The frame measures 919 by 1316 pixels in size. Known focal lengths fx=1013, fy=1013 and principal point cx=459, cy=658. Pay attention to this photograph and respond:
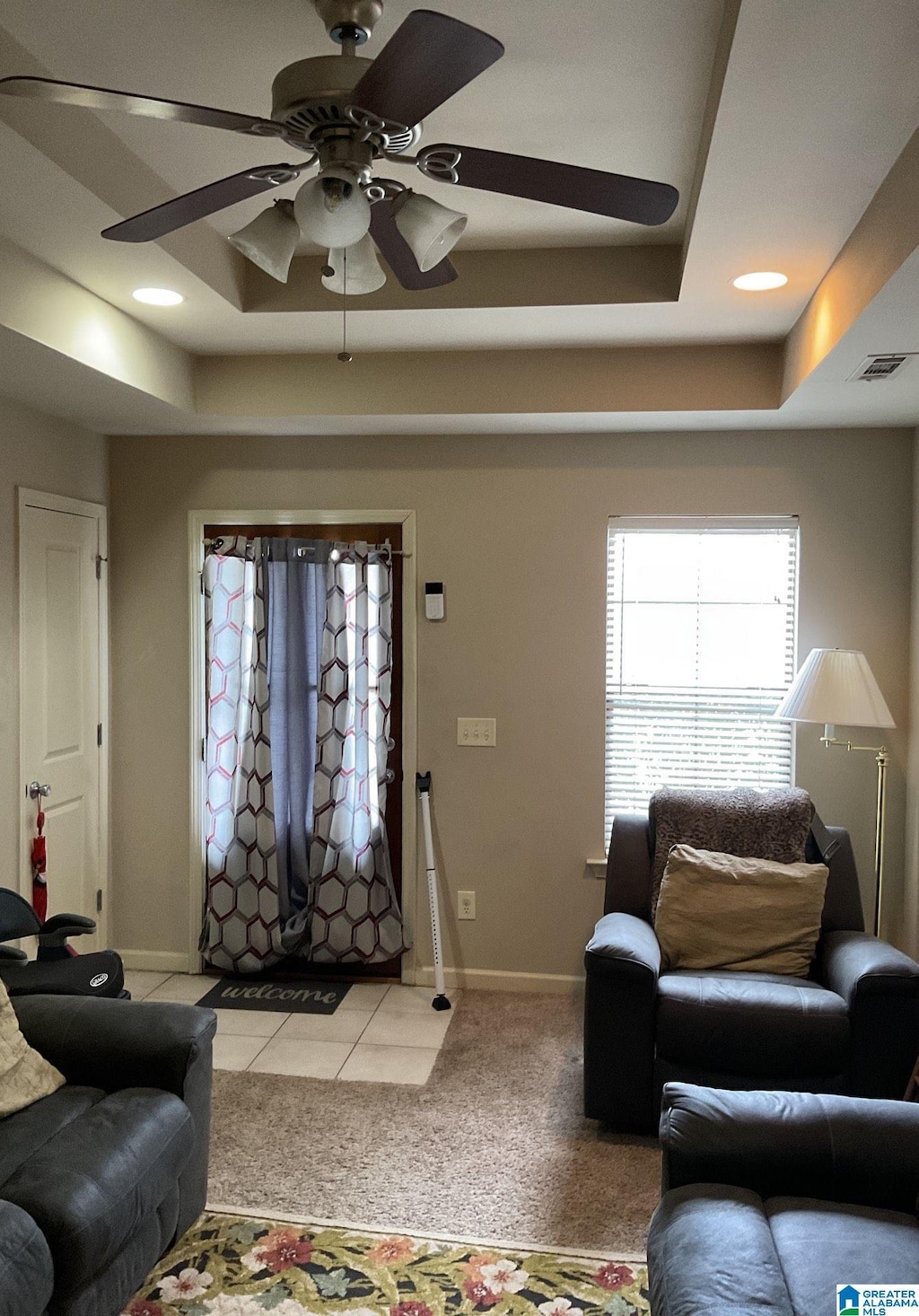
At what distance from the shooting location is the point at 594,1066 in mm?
3129

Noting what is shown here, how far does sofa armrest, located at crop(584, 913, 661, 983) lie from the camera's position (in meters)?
3.11

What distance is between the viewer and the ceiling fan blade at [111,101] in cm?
142

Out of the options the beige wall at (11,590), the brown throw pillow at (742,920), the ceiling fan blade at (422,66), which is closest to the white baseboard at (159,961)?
the beige wall at (11,590)

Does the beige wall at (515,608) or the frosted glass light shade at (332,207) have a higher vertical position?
the frosted glass light shade at (332,207)

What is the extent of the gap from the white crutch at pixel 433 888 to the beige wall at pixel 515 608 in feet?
0.33

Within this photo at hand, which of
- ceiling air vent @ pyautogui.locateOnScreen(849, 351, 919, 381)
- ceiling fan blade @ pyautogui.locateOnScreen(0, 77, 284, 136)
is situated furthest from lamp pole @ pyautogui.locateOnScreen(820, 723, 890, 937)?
ceiling fan blade @ pyautogui.locateOnScreen(0, 77, 284, 136)

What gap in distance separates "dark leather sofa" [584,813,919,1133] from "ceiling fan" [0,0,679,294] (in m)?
2.21

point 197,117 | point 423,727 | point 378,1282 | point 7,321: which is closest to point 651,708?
point 423,727

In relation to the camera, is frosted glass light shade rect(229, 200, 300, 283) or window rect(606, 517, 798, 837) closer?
frosted glass light shade rect(229, 200, 300, 283)

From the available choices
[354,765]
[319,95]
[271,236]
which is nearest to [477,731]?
[354,765]

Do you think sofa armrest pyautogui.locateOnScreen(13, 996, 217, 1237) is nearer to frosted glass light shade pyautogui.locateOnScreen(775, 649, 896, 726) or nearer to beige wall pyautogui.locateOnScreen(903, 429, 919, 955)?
frosted glass light shade pyautogui.locateOnScreen(775, 649, 896, 726)

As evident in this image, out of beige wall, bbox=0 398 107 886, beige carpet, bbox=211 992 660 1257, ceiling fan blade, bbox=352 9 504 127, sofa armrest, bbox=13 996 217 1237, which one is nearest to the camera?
ceiling fan blade, bbox=352 9 504 127

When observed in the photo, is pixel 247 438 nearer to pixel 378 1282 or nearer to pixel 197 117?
pixel 197 117

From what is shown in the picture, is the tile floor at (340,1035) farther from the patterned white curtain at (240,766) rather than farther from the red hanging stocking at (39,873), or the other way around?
the red hanging stocking at (39,873)
